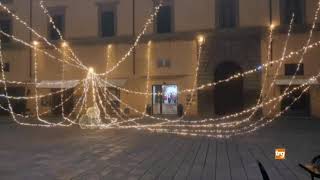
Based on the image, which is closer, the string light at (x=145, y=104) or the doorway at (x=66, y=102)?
→ the string light at (x=145, y=104)

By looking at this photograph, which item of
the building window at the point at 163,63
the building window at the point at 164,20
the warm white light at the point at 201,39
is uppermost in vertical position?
the building window at the point at 164,20

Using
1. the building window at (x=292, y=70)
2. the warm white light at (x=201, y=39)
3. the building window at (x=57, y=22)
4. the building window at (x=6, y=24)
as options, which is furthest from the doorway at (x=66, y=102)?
the building window at (x=292, y=70)

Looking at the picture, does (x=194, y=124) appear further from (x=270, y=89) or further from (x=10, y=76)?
(x=10, y=76)

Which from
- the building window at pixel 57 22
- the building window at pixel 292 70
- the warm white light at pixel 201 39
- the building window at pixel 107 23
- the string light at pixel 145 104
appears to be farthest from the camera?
the building window at pixel 57 22

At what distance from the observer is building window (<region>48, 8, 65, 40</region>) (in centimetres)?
3572

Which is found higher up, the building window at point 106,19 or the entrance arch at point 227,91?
the building window at point 106,19

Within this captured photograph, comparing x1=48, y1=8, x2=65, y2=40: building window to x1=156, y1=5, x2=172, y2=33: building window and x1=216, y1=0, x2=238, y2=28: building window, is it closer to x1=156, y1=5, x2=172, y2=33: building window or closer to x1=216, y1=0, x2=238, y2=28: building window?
x1=156, y1=5, x2=172, y2=33: building window

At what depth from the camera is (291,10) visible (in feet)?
102

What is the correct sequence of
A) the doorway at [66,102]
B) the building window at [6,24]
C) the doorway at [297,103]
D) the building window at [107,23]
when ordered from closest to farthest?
the doorway at [297,103]
the building window at [107,23]
the doorway at [66,102]
the building window at [6,24]

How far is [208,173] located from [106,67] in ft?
79.3

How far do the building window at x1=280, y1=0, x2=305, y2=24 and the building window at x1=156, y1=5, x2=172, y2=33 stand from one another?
7.15 metres

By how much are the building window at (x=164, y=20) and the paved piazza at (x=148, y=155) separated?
13.7 meters

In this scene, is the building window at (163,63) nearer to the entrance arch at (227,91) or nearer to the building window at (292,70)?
the entrance arch at (227,91)

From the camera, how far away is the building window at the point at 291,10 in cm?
3078
